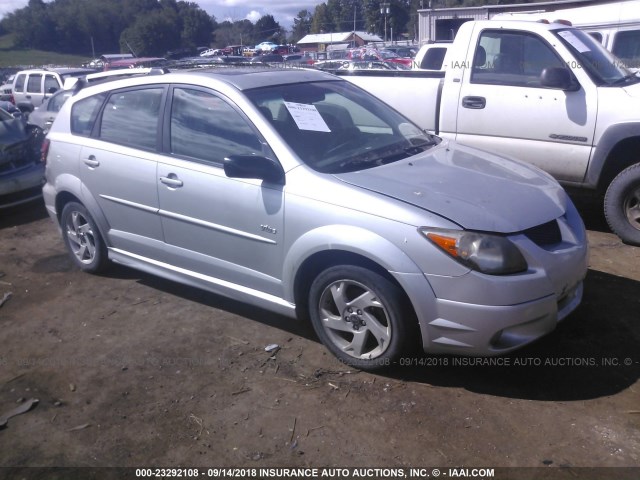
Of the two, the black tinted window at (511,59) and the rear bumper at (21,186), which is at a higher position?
the black tinted window at (511,59)

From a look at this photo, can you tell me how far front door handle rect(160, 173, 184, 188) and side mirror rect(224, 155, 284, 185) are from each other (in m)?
0.60

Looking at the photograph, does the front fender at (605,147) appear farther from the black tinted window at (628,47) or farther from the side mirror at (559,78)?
the black tinted window at (628,47)

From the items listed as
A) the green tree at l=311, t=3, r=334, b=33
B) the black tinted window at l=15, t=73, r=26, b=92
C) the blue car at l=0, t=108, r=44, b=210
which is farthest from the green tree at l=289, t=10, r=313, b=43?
the blue car at l=0, t=108, r=44, b=210

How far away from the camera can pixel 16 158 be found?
7.68m

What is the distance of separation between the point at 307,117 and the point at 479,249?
5.05ft

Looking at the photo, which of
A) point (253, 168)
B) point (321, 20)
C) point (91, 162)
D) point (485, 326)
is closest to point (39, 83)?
point (91, 162)

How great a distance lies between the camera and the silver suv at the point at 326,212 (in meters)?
3.22

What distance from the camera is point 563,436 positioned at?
303 cm

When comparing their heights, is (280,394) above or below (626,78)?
below

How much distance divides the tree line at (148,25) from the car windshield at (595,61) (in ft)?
124

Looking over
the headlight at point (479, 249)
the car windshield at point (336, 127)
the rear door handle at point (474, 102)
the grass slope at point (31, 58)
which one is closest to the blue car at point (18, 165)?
the car windshield at point (336, 127)

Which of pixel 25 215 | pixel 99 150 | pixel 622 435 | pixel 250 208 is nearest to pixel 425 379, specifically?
pixel 622 435

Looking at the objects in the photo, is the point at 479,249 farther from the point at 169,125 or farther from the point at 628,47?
the point at 628,47

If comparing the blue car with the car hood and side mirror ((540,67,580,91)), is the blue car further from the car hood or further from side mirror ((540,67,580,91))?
side mirror ((540,67,580,91))
